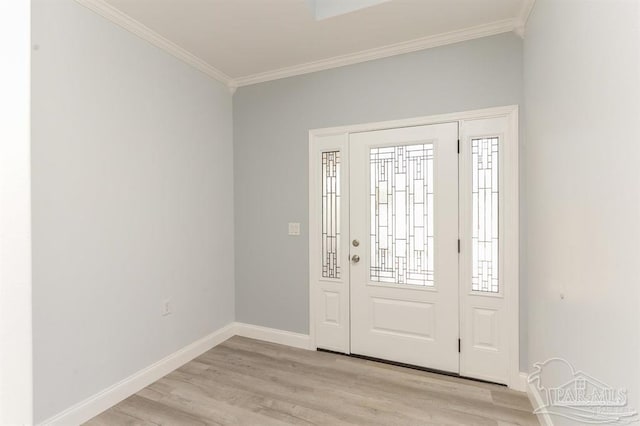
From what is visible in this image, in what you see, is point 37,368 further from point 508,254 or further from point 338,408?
point 508,254

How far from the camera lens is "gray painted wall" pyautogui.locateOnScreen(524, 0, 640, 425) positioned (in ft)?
3.31

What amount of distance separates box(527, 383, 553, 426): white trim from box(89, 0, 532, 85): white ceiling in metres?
2.63

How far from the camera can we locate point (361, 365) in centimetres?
274

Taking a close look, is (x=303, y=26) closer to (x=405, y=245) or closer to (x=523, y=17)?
(x=523, y=17)

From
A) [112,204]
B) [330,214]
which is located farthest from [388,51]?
[112,204]

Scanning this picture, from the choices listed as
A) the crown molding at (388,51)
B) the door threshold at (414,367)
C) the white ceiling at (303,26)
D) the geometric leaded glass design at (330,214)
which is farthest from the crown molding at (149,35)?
the door threshold at (414,367)

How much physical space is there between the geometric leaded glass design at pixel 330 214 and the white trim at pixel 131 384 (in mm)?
1352

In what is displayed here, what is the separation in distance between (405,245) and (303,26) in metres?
1.98

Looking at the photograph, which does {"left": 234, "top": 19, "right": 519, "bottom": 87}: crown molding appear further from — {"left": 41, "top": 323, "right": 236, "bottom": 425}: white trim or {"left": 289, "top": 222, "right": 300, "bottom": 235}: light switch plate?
{"left": 41, "top": 323, "right": 236, "bottom": 425}: white trim

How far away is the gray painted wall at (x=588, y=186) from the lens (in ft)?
3.31

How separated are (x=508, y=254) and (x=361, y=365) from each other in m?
1.54

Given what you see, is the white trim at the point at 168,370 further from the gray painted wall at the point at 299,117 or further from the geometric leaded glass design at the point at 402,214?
the geometric leaded glass design at the point at 402,214
